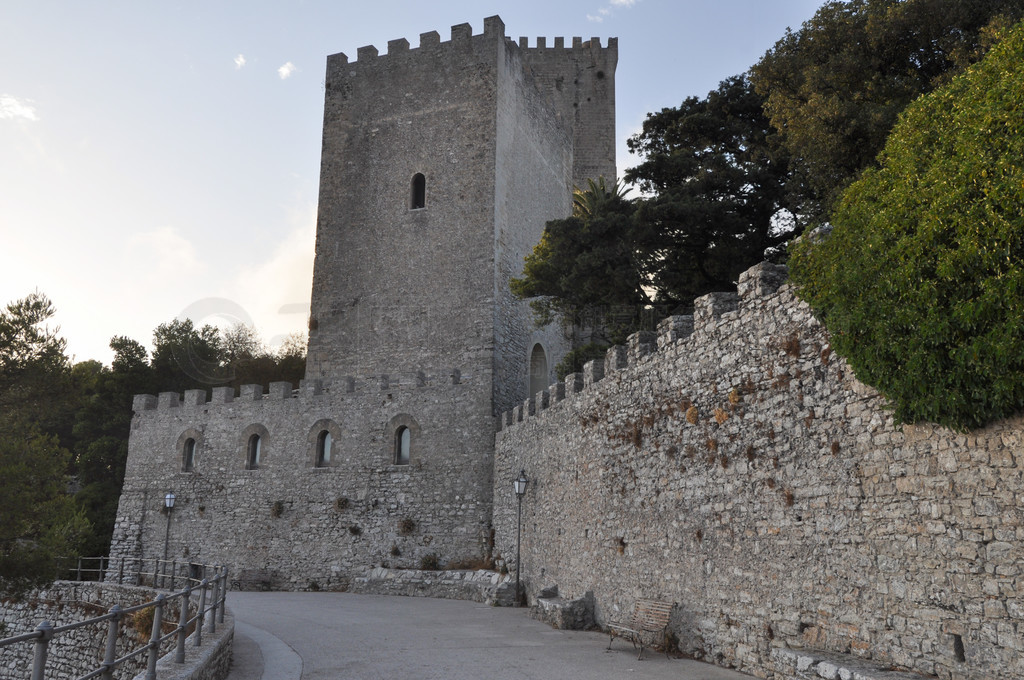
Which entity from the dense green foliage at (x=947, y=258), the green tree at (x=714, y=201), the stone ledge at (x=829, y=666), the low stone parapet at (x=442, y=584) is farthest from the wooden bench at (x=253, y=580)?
the dense green foliage at (x=947, y=258)

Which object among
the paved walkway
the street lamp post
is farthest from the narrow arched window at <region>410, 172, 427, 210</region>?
the paved walkway

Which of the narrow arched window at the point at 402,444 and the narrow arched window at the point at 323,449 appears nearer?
the narrow arched window at the point at 402,444

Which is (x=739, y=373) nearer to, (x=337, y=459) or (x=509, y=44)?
(x=337, y=459)

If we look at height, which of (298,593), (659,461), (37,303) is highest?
(37,303)

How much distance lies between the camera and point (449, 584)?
1697cm

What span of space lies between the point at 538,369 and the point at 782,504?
1786 cm

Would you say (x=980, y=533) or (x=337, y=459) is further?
(x=337, y=459)

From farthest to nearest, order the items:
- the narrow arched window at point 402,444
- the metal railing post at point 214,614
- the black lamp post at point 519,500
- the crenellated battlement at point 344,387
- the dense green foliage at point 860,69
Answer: the crenellated battlement at point 344,387 < the narrow arched window at point 402,444 < the black lamp post at point 519,500 < the dense green foliage at point 860,69 < the metal railing post at point 214,614

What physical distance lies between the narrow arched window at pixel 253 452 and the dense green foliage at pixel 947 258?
1876 cm

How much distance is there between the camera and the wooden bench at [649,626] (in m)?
9.24

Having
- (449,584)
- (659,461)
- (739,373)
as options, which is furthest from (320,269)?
(739,373)

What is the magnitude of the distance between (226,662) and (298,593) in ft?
37.1

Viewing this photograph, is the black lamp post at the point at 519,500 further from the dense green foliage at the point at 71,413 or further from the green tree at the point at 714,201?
the dense green foliage at the point at 71,413

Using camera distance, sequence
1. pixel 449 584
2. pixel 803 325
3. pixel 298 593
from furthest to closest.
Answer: pixel 298 593 < pixel 449 584 < pixel 803 325
